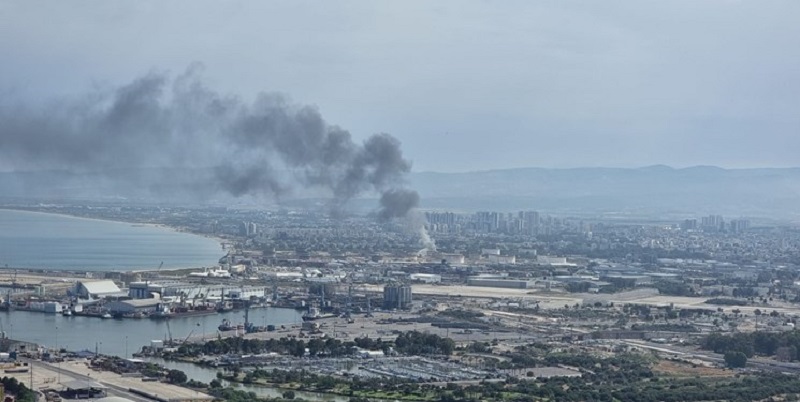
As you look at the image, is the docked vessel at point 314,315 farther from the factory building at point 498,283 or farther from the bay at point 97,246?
the bay at point 97,246

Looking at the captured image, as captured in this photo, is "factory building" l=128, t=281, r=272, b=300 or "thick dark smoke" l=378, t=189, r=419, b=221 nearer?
"factory building" l=128, t=281, r=272, b=300

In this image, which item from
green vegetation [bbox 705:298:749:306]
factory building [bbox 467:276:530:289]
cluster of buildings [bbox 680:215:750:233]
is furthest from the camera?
cluster of buildings [bbox 680:215:750:233]

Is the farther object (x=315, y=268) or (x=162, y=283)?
(x=315, y=268)

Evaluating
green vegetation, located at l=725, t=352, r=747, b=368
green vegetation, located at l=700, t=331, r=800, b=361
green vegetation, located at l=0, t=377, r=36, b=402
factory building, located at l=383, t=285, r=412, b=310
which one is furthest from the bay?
green vegetation, located at l=725, t=352, r=747, b=368

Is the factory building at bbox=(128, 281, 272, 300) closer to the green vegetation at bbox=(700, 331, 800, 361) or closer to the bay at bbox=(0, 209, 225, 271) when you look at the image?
the bay at bbox=(0, 209, 225, 271)

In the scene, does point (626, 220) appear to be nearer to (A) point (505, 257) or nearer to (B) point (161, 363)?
(A) point (505, 257)

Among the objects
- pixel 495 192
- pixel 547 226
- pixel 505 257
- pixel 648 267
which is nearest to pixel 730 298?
pixel 648 267

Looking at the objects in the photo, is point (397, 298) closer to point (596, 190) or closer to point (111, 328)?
point (111, 328)
